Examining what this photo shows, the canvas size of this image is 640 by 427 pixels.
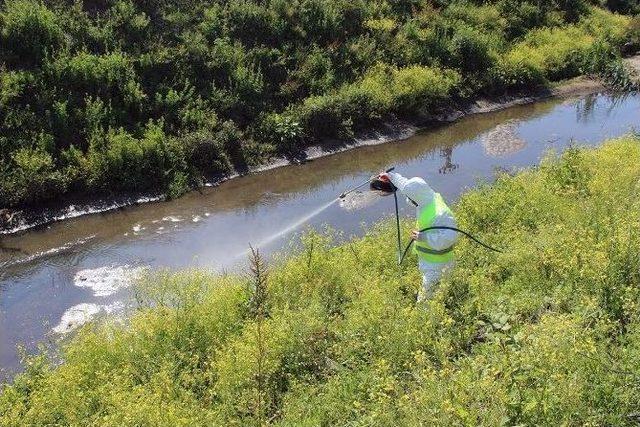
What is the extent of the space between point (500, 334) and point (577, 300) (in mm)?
1337

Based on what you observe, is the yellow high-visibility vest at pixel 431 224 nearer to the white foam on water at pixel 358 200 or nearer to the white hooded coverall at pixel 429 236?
the white hooded coverall at pixel 429 236

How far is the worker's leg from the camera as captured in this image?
28.9 feet

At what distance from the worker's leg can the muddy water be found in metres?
5.34

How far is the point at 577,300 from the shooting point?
7914 millimetres

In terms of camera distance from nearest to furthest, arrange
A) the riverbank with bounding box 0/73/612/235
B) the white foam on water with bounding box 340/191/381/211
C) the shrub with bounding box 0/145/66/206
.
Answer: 1. the shrub with bounding box 0/145/66/206
2. the riverbank with bounding box 0/73/612/235
3. the white foam on water with bounding box 340/191/381/211

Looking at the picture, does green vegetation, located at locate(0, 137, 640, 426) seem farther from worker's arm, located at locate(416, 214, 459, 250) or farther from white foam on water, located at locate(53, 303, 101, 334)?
white foam on water, located at locate(53, 303, 101, 334)

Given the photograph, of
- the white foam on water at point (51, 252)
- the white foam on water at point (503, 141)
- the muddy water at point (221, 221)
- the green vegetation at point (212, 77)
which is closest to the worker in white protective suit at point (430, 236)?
the muddy water at point (221, 221)

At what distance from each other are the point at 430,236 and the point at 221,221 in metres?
7.61

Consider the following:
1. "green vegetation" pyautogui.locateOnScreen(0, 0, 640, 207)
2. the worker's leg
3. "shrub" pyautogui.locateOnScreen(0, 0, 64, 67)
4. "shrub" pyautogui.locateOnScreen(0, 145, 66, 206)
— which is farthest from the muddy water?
the worker's leg

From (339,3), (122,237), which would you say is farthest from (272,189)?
(339,3)

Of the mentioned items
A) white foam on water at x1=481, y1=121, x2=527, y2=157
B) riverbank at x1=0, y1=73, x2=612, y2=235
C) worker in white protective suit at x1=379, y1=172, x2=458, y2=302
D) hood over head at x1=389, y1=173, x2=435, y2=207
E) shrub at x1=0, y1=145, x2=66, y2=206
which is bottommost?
white foam on water at x1=481, y1=121, x2=527, y2=157

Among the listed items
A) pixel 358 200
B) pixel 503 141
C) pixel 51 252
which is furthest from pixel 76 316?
pixel 503 141

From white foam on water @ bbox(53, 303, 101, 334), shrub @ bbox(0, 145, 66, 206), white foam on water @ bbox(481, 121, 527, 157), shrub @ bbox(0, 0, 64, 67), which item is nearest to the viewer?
white foam on water @ bbox(53, 303, 101, 334)

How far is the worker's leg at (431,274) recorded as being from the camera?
347 inches
